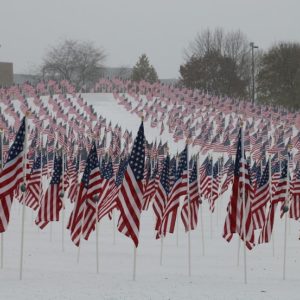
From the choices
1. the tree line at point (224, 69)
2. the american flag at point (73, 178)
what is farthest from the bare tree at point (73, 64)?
the american flag at point (73, 178)

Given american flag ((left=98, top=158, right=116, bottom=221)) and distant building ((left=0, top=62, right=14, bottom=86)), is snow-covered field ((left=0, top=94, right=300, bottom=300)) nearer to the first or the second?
american flag ((left=98, top=158, right=116, bottom=221))

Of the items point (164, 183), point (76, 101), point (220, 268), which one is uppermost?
point (76, 101)

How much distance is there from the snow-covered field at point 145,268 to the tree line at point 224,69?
49941 mm

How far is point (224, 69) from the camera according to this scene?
291ft

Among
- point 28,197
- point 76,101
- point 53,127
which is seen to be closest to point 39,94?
point 76,101

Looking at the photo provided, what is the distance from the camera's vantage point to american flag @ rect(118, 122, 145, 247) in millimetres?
13891

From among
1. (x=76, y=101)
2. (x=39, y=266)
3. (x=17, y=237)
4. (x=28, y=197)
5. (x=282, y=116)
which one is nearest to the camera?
(x=39, y=266)

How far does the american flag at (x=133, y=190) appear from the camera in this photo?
13.9 metres

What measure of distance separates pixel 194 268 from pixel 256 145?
2958cm

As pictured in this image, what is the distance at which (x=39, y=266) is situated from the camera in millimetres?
17078

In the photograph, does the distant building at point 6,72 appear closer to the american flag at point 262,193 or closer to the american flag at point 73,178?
the american flag at point 73,178

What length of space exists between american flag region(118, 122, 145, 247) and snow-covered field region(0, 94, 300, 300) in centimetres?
131

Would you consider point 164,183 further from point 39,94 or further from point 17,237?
point 39,94

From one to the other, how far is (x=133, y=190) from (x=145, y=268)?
446 centimetres
